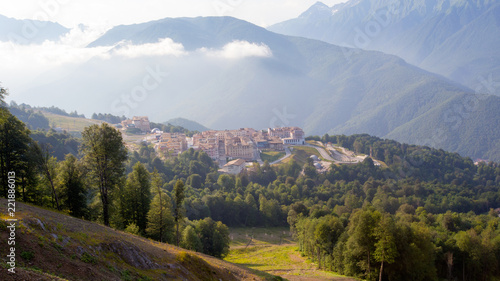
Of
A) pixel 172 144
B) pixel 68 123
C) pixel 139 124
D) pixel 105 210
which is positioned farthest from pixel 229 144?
pixel 105 210

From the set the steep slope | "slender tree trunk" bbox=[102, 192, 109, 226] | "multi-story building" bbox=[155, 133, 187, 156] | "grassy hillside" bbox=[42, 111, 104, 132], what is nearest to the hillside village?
"multi-story building" bbox=[155, 133, 187, 156]

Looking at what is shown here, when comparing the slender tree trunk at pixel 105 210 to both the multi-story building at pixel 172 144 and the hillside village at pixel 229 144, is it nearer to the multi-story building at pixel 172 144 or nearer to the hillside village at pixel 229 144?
the hillside village at pixel 229 144

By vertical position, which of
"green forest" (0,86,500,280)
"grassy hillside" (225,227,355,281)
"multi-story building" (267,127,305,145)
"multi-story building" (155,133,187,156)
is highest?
"multi-story building" (267,127,305,145)

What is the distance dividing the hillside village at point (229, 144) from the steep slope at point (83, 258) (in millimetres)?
91289

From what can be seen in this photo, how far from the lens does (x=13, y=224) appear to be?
39.0ft

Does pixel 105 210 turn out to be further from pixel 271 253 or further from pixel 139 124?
pixel 139 124

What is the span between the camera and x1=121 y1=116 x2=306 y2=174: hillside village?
12032cm

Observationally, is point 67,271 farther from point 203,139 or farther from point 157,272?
point 203,139

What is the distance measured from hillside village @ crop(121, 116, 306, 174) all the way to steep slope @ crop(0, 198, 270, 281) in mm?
91289

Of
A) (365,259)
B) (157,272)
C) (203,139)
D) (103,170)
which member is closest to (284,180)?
(203,139)

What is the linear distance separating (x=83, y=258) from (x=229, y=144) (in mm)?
114210

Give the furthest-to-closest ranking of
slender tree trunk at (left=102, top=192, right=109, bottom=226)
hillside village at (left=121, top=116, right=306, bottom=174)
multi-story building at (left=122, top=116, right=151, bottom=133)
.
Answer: multi-story building at (left=122, top=116, right=151, bottom=133) → hillside village at (left=121, top=116, right=306, bottom=174) → slender tree trunk at (left=102, top=192, right=109, bottom=226)

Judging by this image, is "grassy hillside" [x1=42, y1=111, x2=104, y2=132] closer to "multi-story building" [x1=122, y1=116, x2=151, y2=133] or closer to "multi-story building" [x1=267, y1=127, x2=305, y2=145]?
"multi-story building" [x1=122, y1=116, x2=151, y2=133]

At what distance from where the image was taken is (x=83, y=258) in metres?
13.1
